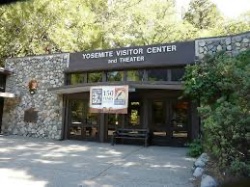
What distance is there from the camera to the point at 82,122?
14430 millimetres

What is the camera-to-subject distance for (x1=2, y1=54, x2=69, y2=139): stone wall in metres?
14.9

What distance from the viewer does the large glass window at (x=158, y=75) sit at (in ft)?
41.9

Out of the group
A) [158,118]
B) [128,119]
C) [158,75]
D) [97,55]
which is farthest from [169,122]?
[97,55]

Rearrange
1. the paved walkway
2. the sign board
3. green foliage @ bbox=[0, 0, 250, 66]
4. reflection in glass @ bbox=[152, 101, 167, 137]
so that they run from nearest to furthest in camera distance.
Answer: the paved walkway, the sign board, reflection in glass @ bbox=[152, 101, 167, 137], green foliage @ bbox=[0, 0, 250, 66]

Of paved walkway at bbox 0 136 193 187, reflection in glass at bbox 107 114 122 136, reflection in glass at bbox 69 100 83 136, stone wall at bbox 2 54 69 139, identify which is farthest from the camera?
stone wall at bbox 2 54 69 139

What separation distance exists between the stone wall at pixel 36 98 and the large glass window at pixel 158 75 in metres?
4.33

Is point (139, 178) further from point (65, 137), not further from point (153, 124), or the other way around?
point (65, 137)

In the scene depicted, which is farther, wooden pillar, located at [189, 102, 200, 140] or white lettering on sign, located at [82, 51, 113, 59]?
white lettering on sign, located at [82, 51, 113, 59]

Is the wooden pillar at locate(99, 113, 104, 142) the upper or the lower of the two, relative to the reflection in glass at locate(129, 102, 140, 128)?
lower

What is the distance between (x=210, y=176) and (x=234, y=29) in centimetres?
1961

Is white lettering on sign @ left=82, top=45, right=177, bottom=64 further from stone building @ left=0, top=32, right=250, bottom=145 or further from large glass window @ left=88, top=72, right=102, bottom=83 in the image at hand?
large glass window @ left=88, top=72, right=102, bottom=83

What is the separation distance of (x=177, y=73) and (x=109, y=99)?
296 cm

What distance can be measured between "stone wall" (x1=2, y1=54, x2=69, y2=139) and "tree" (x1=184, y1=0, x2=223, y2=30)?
51.5 ft

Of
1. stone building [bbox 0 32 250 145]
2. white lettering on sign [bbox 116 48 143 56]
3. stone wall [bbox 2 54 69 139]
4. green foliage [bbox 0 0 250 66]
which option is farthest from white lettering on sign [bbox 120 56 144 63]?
green foliage [bbox 0 0 250 66]
